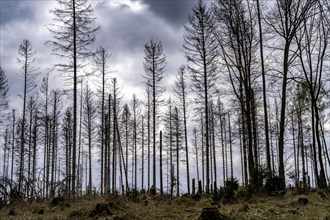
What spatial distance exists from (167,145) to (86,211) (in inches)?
1338

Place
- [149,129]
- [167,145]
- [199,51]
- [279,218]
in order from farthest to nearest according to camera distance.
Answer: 1. [167,145]
2. [149,129]
3. [199,51]
4. [279,218]

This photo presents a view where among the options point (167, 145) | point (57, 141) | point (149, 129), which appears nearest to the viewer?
point (149, 129)

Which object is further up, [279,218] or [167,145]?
[167,145]

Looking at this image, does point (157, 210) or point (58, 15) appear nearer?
point (157, 210)

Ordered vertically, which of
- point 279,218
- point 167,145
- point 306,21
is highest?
point 306,21

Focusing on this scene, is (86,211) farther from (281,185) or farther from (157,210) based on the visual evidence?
(281,185)

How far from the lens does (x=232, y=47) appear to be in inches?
757

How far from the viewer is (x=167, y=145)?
136 ft

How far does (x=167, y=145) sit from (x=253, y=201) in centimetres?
3178

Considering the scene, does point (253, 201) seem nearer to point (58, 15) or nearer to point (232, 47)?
point (232, 47)

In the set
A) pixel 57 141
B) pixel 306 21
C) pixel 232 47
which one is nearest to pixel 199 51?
pixel 232 47

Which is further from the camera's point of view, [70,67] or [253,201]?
[70,67]

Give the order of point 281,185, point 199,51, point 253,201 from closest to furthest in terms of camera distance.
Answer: point 253,201 < point 281,185 < point 199,51

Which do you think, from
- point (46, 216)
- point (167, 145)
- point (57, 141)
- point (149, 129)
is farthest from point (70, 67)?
point (57, 141)
